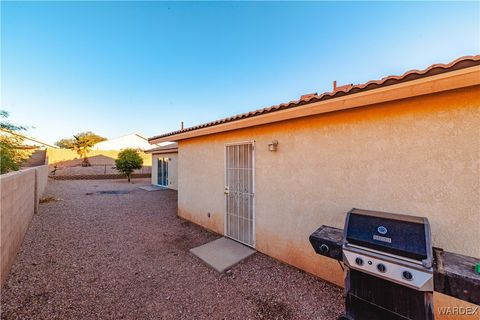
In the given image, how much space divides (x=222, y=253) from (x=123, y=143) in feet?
117

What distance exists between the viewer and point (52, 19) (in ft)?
21.2

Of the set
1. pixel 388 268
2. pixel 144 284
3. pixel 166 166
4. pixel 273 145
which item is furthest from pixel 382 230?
pixel 166 166

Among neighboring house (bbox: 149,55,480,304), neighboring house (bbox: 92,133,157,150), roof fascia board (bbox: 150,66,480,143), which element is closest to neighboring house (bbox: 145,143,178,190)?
neighboring house (bbox: 149,55,480,304)

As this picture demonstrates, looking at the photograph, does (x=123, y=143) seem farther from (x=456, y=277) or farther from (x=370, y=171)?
(x=456, y=277)

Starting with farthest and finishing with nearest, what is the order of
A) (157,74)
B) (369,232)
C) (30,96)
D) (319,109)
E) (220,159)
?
1. (157,74)
2. (30,96)
3. (220,159)
4. (319,109)
5. (369,232)

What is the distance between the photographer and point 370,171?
2.85m

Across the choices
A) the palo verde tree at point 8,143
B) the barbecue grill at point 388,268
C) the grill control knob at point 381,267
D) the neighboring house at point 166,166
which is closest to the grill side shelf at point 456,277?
the barbecue grill at point 388,268

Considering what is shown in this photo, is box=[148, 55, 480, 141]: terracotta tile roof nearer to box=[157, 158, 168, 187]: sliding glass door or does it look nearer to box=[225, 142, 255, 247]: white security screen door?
box=[225, 142, 255, 247]: white security screen door

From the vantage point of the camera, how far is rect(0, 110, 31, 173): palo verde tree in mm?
6388

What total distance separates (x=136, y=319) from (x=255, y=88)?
35.7 ft

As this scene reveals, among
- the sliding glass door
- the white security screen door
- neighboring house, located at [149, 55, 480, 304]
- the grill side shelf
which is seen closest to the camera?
the grill side shelf

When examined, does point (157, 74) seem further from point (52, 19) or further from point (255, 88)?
point (255, 88)

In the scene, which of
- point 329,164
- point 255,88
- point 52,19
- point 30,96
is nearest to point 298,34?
point 255,88

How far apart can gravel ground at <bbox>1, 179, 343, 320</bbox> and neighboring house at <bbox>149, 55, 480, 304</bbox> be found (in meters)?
0.67
